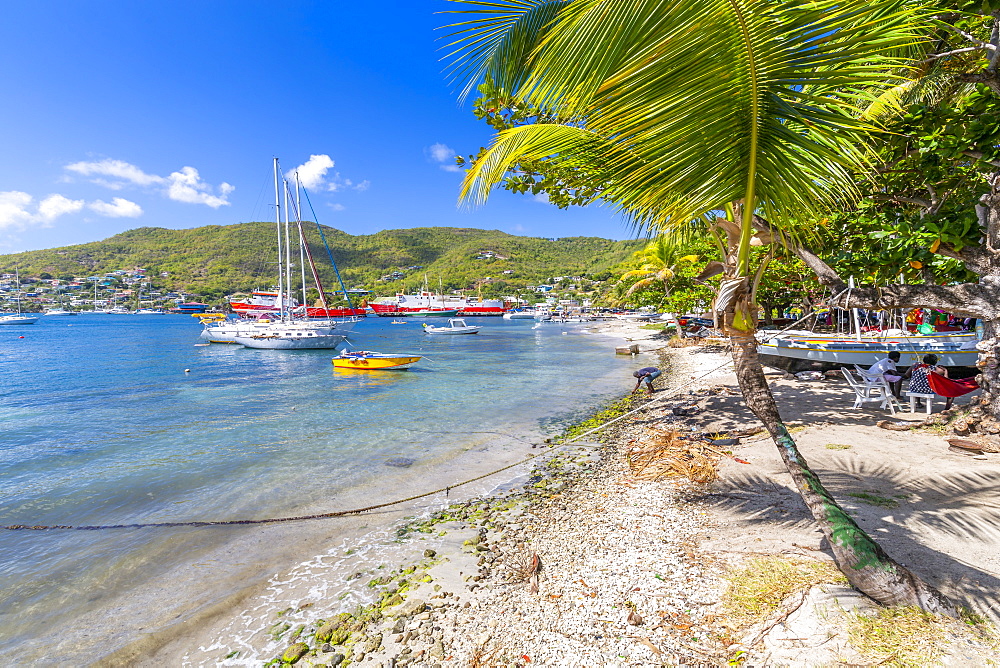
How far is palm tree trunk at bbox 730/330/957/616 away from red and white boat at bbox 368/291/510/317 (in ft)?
418

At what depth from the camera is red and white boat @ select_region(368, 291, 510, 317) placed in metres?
132

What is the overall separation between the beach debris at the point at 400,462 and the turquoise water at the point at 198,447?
0.79 feet

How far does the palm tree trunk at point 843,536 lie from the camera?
2844mm

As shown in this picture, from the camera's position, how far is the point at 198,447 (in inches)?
404

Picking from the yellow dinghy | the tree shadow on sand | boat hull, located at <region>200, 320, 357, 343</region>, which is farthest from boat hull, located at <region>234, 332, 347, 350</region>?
the tree shadow on sand

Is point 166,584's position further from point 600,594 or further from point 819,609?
point 819,609

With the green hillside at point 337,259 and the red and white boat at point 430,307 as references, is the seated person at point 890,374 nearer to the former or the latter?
the green hillside at point 337,259

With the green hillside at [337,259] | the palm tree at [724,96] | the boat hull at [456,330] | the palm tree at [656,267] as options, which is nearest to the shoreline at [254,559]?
the palm tree at [724,96]

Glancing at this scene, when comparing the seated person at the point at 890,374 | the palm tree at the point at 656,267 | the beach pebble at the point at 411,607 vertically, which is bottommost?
the beach pebble at the point at 411,607

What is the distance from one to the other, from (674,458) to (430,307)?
129 meters

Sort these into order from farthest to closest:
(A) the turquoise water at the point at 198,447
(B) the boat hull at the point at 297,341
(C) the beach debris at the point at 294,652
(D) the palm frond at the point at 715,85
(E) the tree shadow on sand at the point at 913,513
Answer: (B) the boat hull at the point at 297,341
(A) the turquoise water at the point at 198,447
(C) the beach debris at the point at 294,652
(E) the tree shadow on sand at the point at 913,513
(D) the palm frond at the point at 715,85

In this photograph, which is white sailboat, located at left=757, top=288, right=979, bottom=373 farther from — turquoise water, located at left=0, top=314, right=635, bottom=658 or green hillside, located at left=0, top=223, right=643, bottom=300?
green hillside, located at left=0, top=223, right=643, bottom=300

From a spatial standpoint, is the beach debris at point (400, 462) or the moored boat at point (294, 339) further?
the moored boat at point (294, 339)

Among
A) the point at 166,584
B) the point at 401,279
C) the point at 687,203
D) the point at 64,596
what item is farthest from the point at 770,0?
the point at 401,279
